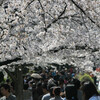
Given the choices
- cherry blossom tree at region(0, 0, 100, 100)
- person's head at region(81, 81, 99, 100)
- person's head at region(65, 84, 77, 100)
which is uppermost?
cherry blossom tree at region(0, 0, 100, 100)

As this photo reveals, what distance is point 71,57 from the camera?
13.1 metres

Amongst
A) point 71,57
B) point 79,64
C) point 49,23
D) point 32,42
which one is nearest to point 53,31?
point 49,23

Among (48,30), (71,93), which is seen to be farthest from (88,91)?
(48,30)

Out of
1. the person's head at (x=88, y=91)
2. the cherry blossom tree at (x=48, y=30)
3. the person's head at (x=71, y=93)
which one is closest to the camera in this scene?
the person's head at (x=88, y=91)

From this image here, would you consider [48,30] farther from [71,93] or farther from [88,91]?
[88,91]

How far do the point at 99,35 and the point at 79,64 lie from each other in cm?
264

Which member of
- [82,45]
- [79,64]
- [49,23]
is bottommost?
[79,64]

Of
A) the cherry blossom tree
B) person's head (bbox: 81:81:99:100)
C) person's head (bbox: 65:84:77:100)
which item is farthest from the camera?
the cherry blossom tree

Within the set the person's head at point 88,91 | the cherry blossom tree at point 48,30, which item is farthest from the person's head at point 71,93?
the cherry blossom tree at point 48,30

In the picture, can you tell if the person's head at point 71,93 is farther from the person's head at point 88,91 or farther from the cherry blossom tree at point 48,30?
the cherry blossom tree at point 48,30

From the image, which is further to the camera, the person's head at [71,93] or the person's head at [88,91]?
the person's head at [71,93]

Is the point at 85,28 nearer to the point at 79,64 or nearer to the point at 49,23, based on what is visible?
the point at 49,23

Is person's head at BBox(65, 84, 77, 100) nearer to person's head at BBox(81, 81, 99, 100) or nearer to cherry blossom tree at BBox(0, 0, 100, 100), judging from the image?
person's head at BBox(81, 81, 99, 100)

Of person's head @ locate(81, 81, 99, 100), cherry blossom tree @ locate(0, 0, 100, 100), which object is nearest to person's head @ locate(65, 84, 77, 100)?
person's head @ locate(81, 81, 99, 100)
